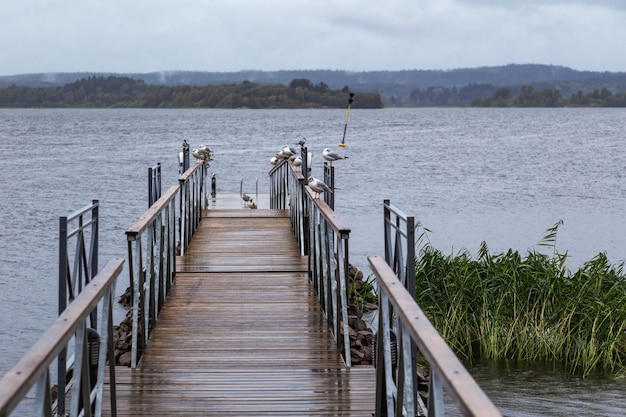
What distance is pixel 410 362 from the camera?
439 cm

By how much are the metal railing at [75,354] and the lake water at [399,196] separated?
7689 millimetres

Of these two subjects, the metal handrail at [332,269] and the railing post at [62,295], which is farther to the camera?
the metal handrail at [332,269]

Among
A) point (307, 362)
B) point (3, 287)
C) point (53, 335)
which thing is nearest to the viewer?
point (53, 335)

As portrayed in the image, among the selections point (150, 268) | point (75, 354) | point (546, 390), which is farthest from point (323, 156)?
point (75, 354)

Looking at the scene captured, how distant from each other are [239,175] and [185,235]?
41443 mm

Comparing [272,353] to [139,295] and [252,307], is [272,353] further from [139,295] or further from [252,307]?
[252,307]

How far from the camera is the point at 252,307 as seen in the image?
29.8 feet

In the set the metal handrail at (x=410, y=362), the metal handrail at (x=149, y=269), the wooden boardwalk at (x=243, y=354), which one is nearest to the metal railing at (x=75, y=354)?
the wooden boardwalk at (x=243, y=354)

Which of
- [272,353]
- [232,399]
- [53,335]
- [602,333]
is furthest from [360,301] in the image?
[53,335]

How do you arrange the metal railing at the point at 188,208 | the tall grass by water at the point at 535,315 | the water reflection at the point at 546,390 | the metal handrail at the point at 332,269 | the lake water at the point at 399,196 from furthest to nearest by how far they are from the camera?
1. the lake water at the point at 399,196
2. the metal railing at the point at 188,208
3. the tall grass by water at the point at 535,315
4. the water reflection at the point at 546,390
5. the metal handrail at the point at 332,269

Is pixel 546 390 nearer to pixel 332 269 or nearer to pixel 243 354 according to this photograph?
pixel 332 269

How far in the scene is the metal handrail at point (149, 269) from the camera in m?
7.09

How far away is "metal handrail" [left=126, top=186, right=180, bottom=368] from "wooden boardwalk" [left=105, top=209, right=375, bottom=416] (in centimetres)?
12

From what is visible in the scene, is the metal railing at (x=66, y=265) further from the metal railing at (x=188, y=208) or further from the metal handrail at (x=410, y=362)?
the metal railing at (x=188, y=208)
